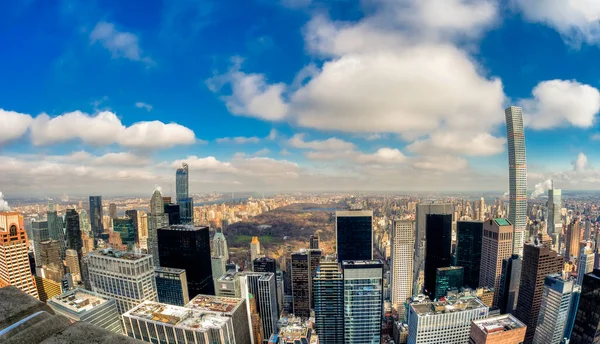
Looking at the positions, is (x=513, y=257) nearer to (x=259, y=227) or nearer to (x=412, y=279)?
(x=412, y=279)

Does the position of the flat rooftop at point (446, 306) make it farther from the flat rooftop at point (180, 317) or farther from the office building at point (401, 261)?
the office building at point (401, 261)

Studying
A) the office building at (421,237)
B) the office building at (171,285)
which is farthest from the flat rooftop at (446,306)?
the office building at (171,285)

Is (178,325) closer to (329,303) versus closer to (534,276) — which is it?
(329,303)

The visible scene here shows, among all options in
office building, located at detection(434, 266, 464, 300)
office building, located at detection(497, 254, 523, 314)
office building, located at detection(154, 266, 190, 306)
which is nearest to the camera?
office building, located at detection(154, 266, 190, 306)

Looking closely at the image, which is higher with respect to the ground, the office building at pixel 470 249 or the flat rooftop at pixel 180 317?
the flat rooftop at pixel 180 317

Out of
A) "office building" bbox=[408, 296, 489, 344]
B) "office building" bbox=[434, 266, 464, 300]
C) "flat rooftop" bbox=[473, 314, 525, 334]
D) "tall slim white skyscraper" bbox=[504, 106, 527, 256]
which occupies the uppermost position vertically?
"tall slim white skyscraper" bbox=[504, 106, 527, 256]

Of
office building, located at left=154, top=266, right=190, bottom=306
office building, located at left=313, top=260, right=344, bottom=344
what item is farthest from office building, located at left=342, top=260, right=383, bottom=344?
office building, located at left=154, top=266, right=190, bottom=306

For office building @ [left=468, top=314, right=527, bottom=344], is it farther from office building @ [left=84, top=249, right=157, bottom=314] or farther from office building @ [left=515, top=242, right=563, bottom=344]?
office building @ [left=84, top=249, right=157, bottom=314]
